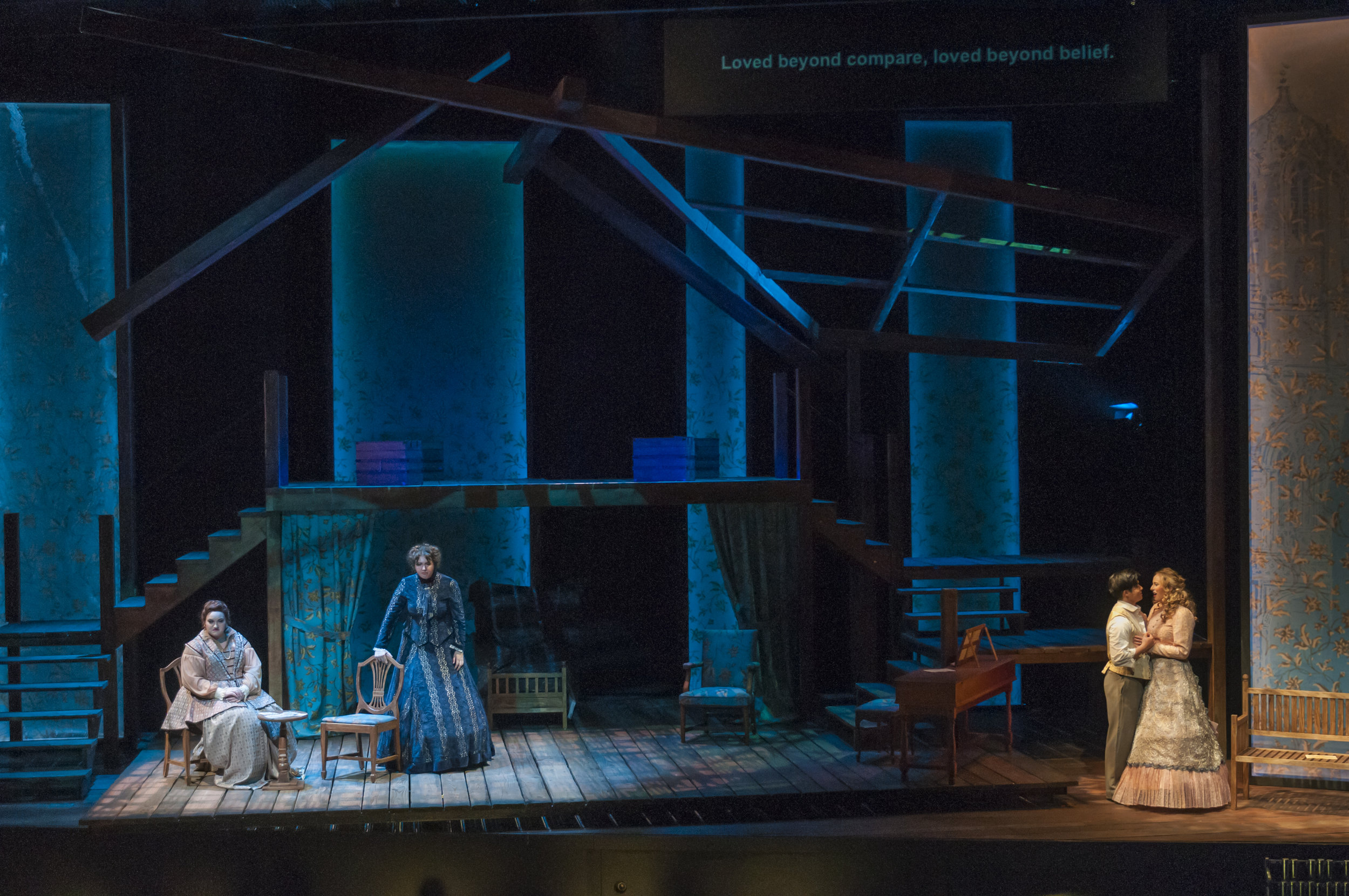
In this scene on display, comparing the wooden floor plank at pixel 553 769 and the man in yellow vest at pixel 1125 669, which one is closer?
the wooden floor plank at pixel 553 769

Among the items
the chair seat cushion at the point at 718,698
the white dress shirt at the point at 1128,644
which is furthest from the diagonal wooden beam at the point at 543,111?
the chair seat cushion at the point at 718,698

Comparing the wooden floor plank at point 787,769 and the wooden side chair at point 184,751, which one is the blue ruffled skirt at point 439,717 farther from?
the wooden floor plank at point 787,769

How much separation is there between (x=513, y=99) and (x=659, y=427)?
355 cm

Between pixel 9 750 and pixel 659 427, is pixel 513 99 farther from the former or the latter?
pixel 9 750

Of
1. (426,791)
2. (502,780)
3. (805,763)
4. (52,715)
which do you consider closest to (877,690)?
(805,763)

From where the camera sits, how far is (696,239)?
1047 cm

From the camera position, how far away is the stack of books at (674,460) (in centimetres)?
910

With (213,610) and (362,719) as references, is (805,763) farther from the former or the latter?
(213,610)

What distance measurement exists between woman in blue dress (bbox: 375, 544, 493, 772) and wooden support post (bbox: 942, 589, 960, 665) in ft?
9.89

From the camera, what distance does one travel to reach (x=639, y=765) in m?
8.09

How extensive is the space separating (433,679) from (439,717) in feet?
0.82

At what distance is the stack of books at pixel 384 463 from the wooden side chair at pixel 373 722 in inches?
51.4

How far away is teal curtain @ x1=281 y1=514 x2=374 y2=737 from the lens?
895cm

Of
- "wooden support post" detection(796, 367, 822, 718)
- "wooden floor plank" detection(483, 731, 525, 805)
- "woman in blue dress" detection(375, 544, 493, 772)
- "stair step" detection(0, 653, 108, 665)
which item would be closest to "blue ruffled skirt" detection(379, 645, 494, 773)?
"woman in blue dress" detection(375, 544, 493, 772)
